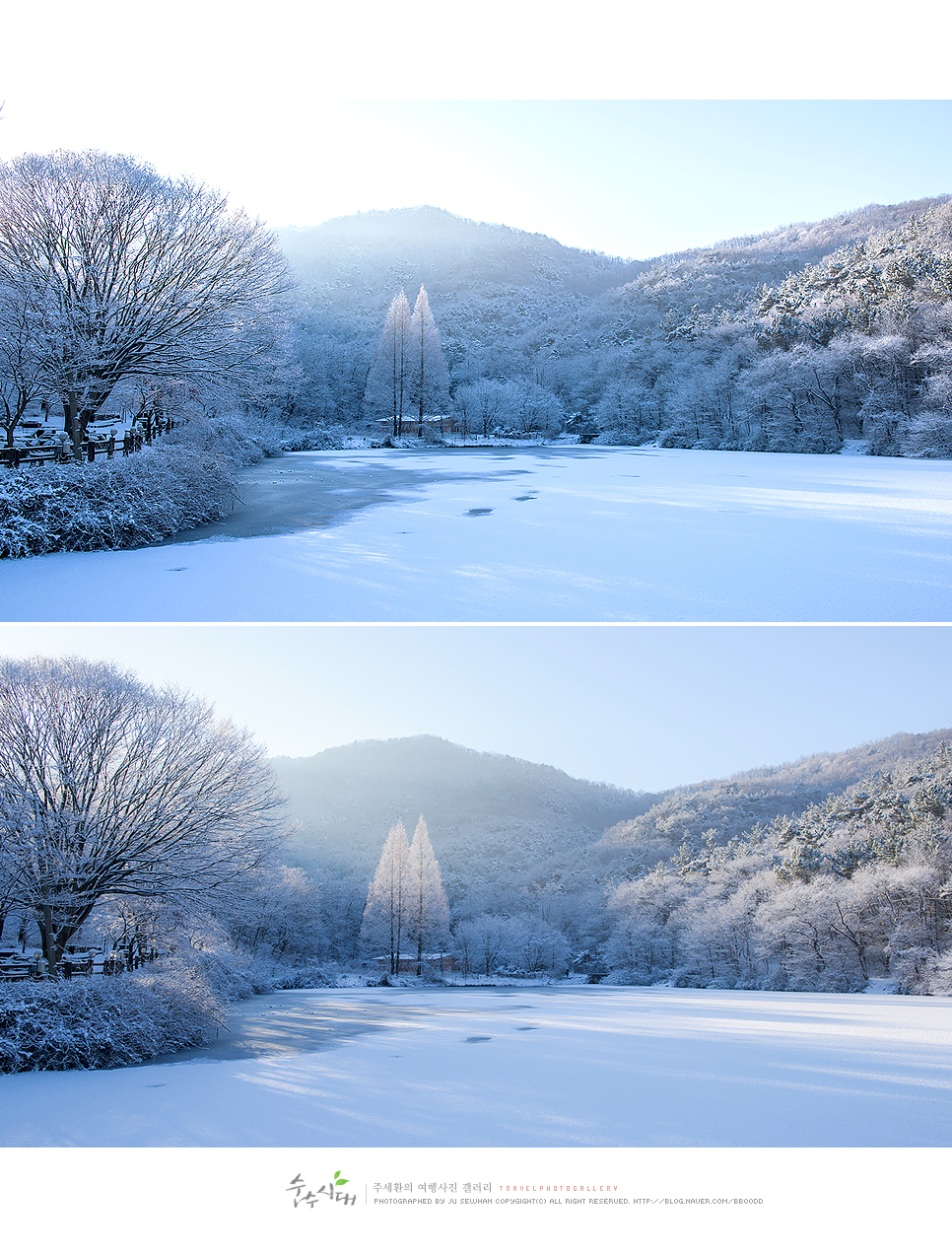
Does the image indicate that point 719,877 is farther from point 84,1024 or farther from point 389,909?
point 84,1024

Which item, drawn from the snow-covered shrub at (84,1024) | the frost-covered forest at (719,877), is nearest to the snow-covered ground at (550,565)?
the snow-covered shrub at (84,1024)

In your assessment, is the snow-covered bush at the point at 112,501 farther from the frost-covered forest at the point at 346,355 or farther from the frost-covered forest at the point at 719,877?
the frost-covered forest at the point at 719,877

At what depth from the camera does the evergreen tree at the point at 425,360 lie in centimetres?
4178

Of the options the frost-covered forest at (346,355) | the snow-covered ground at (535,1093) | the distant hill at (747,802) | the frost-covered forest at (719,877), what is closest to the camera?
the snow-covered ground at (535,1093)

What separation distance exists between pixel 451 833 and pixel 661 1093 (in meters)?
51.4

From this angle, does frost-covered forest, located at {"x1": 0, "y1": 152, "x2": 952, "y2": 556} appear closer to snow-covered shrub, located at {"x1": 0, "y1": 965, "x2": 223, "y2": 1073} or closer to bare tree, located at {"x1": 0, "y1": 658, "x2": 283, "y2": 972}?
bare tree, located at {"x1": 0, "y1": 658, "x2": 283, "y2": 972}

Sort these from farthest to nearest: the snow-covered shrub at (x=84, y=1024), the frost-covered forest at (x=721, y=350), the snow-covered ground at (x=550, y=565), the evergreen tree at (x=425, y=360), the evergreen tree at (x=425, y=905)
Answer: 1. the evergreen tree at (x=425, y=360)
2. the evergreen tree at (x=425, y=905)
3. the frost-covered forest at (x=721, y=350)
4. the snow-covered shrub at (x=84, y=1024)
5. the snow-covered ground at (x=550, y=565)

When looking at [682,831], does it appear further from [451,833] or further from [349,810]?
[349,810]

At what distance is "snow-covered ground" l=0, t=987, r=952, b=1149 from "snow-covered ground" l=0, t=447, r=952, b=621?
389cm

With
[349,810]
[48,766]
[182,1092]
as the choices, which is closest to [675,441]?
[48,766]

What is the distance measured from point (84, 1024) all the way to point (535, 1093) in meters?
5.54

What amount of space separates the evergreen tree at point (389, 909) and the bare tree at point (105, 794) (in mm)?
23630

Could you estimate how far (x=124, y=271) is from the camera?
46.9 ft

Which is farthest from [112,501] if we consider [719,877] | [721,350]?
[721,350]
